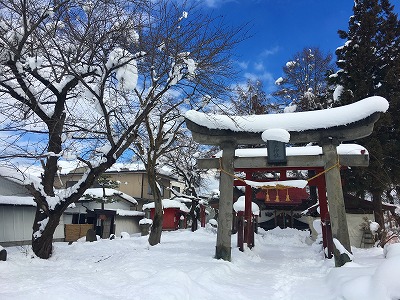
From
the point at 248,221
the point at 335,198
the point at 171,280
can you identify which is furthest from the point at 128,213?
the point at 171,280

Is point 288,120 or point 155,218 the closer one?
point 288,120

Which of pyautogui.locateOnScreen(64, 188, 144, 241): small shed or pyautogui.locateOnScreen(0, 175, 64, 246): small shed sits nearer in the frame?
pyautogui.locateOnScreen(0, 175, 64, 246): small shed

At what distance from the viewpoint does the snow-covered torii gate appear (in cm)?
865

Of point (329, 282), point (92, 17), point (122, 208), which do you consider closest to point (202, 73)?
point (92, 17)

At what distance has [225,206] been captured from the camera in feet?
31.2

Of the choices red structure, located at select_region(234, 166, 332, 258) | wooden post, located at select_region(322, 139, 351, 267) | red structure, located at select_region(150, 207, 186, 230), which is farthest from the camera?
red structure, located at select_region(150, 207, 186, 230)

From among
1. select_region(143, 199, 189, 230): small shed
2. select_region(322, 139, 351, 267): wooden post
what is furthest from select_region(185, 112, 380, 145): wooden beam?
select_region(143, 199, 189, 230): small shed

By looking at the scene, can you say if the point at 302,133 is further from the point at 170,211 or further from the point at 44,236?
the point at 170,211

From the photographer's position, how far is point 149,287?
16.9ft

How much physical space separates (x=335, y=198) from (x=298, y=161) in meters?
1.43

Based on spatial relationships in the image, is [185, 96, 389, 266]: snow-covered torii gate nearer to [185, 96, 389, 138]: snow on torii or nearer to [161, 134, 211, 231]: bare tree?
[185, 96, 389, 138]: snow on torii

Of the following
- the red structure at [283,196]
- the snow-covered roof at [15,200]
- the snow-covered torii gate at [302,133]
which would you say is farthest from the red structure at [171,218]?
the snow-covered torii gate at [302,133]

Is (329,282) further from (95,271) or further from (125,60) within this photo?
(125,60)

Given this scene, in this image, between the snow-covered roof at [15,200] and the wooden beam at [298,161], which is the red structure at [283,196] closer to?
the wooden beam at [298,161]
